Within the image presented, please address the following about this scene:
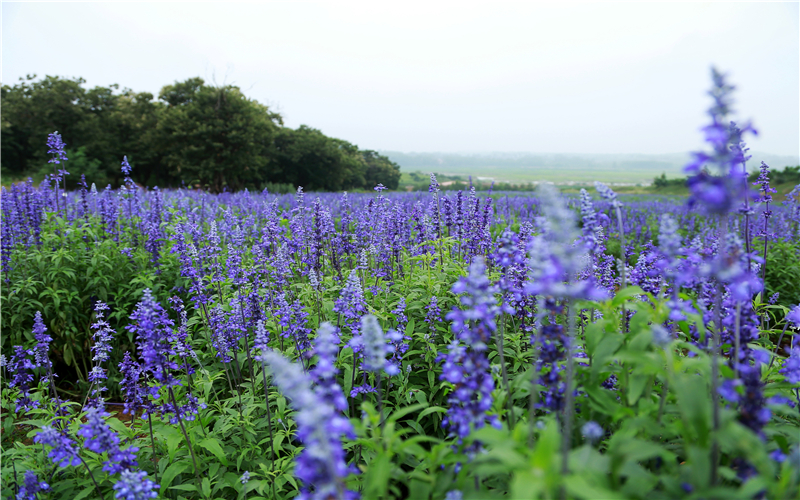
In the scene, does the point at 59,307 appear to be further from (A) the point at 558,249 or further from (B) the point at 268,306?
(A) the point at 558,249

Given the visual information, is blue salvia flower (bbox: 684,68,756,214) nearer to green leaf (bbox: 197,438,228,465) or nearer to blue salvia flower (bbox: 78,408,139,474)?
blue salvia flower (bbox: 78,408,139,474)

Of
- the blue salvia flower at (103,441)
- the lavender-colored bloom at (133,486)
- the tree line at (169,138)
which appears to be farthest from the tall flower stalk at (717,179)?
the tree line at (169,138)

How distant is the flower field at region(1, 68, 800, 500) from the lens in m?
1.74

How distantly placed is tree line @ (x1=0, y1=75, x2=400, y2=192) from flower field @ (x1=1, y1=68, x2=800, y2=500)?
29451 mm

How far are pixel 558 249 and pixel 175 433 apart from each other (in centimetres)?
370

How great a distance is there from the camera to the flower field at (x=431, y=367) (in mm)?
1744

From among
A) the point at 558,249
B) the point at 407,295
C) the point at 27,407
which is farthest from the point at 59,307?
the point at 558,249

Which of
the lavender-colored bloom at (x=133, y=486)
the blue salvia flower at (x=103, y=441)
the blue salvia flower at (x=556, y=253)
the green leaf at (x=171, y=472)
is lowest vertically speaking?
the green leaf at (x=171, y=472)

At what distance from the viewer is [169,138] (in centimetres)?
3844

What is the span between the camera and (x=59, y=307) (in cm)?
655

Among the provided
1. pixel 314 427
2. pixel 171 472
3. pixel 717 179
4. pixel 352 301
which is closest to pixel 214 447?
pixel 171 472

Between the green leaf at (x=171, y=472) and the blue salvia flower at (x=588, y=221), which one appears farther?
the green leaf at (x=171, y=472)

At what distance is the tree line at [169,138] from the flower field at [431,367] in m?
29.5

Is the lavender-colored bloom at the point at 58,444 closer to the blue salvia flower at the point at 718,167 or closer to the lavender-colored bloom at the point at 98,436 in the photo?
the lavender-colored bloom at the point at 98,436
